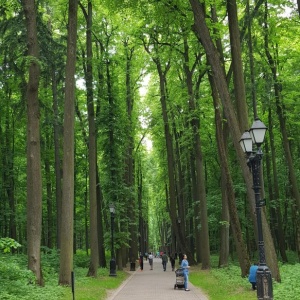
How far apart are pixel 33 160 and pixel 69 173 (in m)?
1.74

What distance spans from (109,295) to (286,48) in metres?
17.6

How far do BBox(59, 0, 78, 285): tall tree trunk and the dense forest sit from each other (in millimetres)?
38

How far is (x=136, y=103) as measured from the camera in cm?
3825

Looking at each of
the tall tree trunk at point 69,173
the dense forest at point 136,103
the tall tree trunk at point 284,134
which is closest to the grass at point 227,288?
the dense forest at point 136,103

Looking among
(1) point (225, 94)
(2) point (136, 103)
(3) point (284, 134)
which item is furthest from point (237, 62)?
(2) point (136, 103)

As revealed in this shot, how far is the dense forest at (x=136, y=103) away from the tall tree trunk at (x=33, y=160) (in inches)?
1.3

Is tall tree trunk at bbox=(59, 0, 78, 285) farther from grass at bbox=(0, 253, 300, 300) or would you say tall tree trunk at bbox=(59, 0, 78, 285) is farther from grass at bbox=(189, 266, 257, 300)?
grass at bbox=(189, 266, 257, 300)

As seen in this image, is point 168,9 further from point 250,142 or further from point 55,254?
point 55,254

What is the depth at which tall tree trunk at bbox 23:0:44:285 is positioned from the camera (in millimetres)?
12742

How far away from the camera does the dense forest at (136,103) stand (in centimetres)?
1370

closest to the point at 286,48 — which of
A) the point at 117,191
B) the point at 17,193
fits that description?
the point at 117,191

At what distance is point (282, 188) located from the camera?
115 feet

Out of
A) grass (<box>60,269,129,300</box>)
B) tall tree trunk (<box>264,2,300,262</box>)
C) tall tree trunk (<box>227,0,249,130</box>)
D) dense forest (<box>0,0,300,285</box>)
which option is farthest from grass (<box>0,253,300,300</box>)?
tall tree trunk (<box>264,2,300,262</box>)

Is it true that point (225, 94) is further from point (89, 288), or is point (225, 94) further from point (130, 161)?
point (130, 161)
